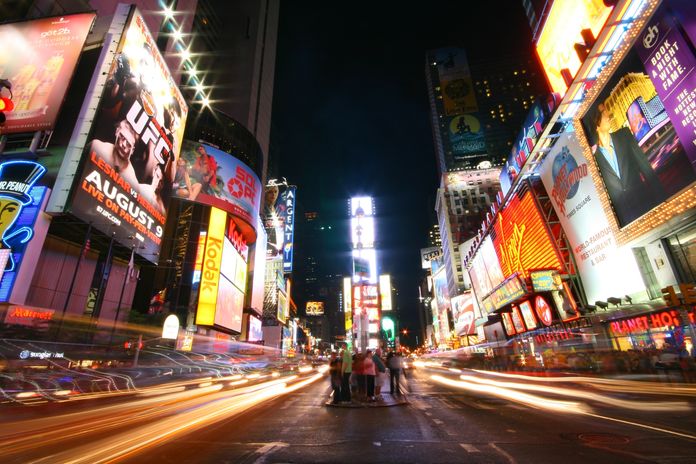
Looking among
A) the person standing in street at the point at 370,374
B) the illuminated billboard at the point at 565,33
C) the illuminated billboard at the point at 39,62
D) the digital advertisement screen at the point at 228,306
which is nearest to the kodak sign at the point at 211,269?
the digital advertisement screen at the point at 228,306

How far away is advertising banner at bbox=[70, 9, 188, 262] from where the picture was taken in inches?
768

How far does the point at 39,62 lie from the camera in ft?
65.6

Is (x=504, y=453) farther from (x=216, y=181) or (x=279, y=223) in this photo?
(x=279, y=223)

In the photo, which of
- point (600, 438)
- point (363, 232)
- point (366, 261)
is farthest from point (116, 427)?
point (366, 261)

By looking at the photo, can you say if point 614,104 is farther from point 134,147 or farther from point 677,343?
point 134,147

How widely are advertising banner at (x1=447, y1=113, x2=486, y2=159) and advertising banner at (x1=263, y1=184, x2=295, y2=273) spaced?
57022mm

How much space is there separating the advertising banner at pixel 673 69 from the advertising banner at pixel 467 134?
294 ft

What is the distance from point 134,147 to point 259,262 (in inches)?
1349

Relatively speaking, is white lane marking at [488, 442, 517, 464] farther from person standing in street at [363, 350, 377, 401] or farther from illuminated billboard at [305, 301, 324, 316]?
illuminated billboard at [305, 301, 324, 316]

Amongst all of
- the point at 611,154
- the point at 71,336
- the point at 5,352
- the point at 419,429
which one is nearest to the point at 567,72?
the point at 611,154

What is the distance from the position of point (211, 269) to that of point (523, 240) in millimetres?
31202

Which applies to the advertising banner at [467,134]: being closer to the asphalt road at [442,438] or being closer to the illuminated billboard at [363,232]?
the illuminated billboard at [363,232]

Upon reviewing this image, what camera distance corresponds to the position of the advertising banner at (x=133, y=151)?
1952 cm

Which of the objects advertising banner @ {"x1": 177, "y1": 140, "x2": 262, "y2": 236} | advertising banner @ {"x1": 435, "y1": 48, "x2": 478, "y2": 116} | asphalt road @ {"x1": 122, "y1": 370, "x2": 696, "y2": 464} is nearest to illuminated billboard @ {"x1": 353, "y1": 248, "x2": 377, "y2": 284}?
advertising banner @ {"x1": 177, "y1": 140, "x2": 262, "y2": 236}
